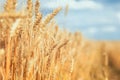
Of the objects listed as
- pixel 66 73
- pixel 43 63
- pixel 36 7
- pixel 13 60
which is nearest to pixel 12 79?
pixel 13 60

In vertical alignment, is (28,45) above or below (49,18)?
below

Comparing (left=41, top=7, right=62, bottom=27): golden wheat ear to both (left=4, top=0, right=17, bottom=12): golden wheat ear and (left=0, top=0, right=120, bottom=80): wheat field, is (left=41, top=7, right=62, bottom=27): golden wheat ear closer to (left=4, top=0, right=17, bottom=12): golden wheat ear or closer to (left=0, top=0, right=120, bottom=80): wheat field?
(left=0, top=0, right=120, bottom=80): wheat field

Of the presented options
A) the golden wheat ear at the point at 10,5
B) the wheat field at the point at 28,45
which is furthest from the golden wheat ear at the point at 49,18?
the golden wheat ear at the point at 10,5

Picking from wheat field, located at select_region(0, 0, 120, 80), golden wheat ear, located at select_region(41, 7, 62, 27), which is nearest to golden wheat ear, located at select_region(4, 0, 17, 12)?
wheat field, located at select_region(0, 0, 120, 80)

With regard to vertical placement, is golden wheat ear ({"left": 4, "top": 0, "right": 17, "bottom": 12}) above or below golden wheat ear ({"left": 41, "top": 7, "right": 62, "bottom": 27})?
above

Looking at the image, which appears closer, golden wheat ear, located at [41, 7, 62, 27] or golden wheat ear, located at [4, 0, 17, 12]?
golden wheat ear, located at [4, 0, 17, 12]

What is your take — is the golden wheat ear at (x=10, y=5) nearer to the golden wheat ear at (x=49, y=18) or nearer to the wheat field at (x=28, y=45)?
the wheat field at (x=28, y=45)

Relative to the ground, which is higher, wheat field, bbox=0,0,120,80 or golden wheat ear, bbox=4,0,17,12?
golden wheat ear, bbox=4,0,17,12

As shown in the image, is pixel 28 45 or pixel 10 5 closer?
pixel 10 5

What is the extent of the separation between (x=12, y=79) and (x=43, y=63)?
0.26 meters

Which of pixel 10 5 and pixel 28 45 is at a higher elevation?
pixel 10 5

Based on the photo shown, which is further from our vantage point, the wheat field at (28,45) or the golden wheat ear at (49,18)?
the golden wheat ear at (49,18)

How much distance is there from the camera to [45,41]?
88.6 inches

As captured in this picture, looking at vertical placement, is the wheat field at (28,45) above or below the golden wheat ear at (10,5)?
below
